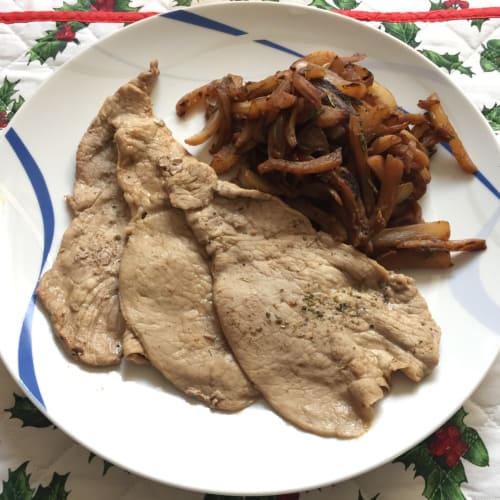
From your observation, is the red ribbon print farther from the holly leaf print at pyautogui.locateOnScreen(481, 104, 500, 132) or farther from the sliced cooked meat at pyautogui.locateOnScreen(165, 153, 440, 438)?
the sliced cooked meat at pyautogui.locateOnScreen(165, 153, 440, 438)

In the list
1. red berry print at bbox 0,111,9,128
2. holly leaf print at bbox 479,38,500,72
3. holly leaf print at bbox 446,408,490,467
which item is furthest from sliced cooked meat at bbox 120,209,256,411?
holly leaf print at bbox 479,38,500,72

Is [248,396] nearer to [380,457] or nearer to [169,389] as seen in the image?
[169,389]

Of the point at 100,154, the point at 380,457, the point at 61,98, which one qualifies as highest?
the point at 61,98

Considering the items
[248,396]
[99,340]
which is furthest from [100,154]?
[248,396]

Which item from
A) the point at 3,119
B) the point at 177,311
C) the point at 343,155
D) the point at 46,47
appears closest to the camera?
the point at 177,311

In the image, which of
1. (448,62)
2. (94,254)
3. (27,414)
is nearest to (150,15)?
(94,254)

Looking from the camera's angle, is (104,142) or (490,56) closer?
(104,142)

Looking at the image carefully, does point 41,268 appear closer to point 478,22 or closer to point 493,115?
point 493,115
